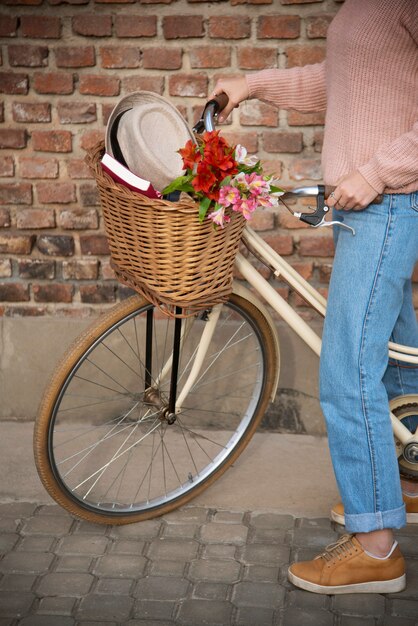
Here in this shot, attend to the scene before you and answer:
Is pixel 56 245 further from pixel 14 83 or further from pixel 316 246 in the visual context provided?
pixel 316 246

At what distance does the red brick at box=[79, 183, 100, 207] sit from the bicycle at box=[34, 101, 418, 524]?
19.7 inches

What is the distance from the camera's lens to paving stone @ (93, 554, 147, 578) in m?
2.86

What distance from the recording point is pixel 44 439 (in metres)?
2.87

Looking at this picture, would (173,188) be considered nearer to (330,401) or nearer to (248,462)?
(330,401)

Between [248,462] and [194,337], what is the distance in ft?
1.89

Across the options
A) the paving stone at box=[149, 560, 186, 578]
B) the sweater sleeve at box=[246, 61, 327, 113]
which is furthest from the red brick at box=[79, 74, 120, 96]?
the paving stone at box=[149, 560, 186, 578]

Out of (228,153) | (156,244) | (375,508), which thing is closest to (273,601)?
(375,508)

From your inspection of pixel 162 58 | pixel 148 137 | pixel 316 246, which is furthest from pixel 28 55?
pixel 316 246

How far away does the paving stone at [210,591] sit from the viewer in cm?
274

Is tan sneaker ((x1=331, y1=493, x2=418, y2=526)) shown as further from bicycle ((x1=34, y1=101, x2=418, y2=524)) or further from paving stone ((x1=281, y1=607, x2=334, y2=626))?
paving stone ((x1=281, y1=607, x2=334, y2=626))

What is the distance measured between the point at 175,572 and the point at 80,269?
135 cm

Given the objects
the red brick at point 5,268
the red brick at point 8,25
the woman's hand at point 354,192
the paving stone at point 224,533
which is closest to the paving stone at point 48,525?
the paving stone at point 224,533

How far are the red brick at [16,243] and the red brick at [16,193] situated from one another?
0.45 feet

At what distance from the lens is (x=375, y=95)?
2453mm
